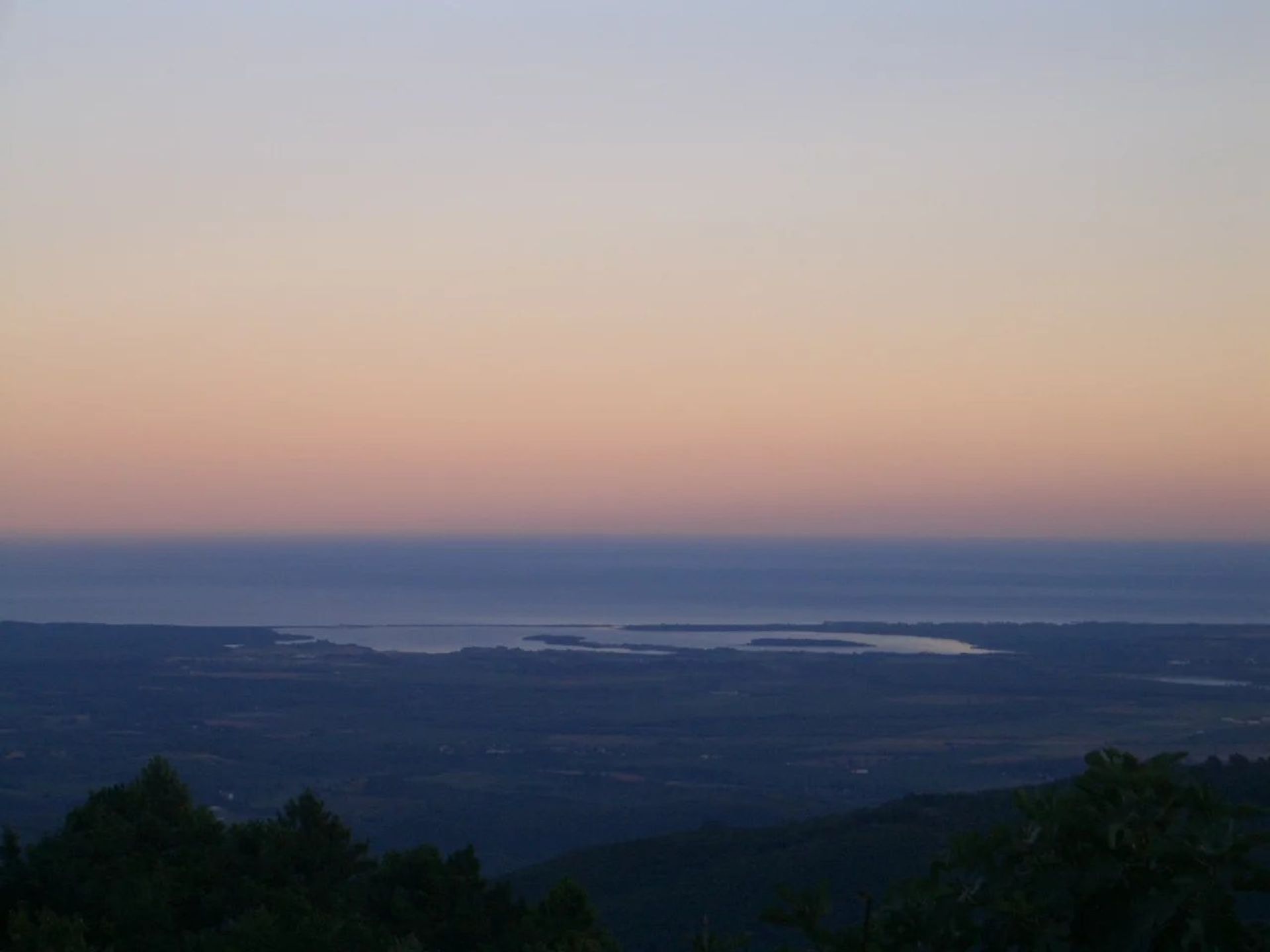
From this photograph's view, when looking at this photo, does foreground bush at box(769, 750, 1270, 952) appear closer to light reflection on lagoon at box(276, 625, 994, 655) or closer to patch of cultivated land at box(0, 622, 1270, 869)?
patch of cultivated land at box(0, 622, 1270, 869)

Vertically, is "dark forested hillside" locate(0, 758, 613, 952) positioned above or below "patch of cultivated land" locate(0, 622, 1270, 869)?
above

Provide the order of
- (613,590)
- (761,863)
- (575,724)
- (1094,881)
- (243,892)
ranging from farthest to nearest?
1. (613,590)
2. (575,724)
3. (761,863)
4. (243,892)
5. (1094,881)

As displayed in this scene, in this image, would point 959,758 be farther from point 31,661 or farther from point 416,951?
point 31,661

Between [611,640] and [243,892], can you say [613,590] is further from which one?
[243,892]

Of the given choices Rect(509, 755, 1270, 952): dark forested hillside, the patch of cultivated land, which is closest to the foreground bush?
Rect(509, 755, 1270, 952): dark forested hillside

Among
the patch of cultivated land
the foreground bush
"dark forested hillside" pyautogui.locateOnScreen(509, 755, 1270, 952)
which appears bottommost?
the patch of cultivated land

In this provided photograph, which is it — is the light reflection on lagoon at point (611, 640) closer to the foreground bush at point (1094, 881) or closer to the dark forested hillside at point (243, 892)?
the dark forested hillside at point (243, 892)

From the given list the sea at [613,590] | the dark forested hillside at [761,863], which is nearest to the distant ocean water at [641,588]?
the sea at [613,590]

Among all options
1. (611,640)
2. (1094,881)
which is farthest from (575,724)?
(1094,881)
